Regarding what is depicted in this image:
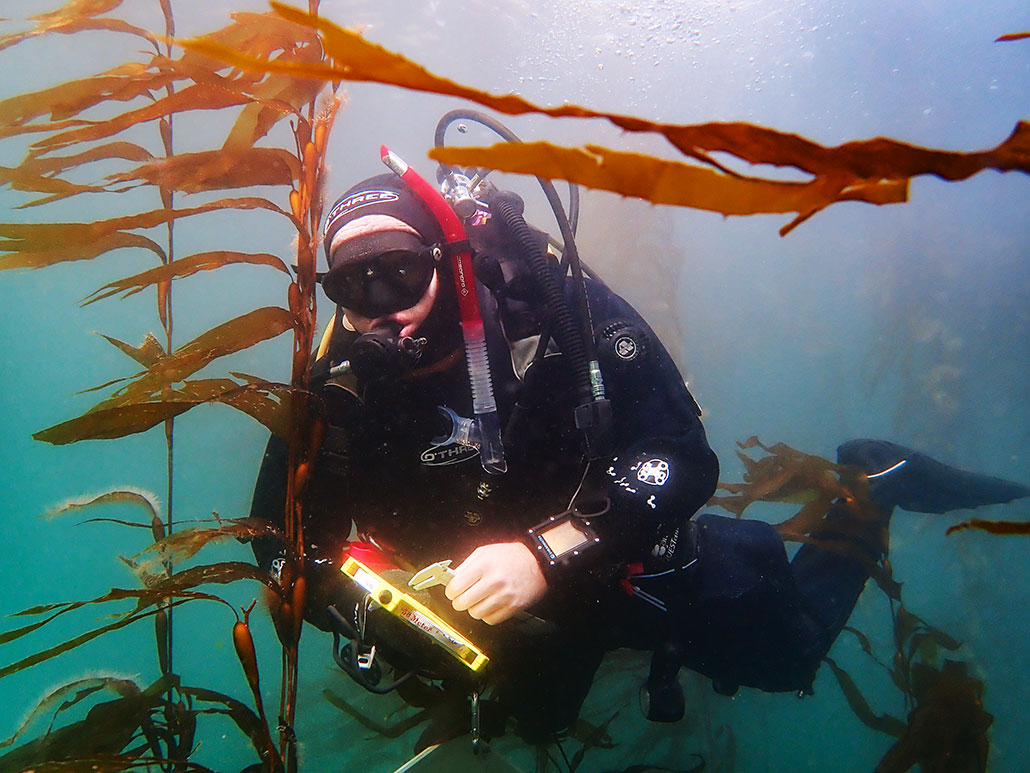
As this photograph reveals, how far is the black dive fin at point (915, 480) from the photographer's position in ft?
16.5

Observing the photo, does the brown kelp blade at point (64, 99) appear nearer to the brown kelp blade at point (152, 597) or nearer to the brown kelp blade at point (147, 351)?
the brown kelp blade at point (147, 351)

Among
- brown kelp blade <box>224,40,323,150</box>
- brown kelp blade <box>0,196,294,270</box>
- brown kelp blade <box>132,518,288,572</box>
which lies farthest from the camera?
brown kelp blade <box>224,40,323,150</box>

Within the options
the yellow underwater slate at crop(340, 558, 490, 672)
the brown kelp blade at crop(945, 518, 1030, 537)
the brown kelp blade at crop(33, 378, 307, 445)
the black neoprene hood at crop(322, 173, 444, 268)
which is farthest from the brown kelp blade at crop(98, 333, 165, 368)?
the brown kelp blade at crop(945, 518, 1030, 537)

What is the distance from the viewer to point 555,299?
2.51 metres

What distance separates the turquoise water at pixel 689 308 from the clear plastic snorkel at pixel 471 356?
896mm

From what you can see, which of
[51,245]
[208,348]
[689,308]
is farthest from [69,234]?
[689,308]

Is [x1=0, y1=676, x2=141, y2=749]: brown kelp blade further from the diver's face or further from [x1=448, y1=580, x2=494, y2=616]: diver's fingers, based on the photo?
the diver's face

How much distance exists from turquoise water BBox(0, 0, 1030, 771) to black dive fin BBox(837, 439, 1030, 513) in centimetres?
266

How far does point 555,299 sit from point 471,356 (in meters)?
0.50

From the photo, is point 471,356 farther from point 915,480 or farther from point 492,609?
point 915,480

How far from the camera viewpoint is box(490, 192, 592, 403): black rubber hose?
2.44m

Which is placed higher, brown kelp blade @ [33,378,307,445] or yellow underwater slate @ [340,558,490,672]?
brown kelp blade @ [33,378,307,445]

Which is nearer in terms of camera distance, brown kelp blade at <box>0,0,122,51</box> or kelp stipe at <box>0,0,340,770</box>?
kelp stipe at <box>0,0,340,770</box>

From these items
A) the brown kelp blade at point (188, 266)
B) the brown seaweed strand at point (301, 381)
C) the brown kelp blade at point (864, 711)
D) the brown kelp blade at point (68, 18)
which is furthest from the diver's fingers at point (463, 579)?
the brown kelp blade at point (864, 711)
